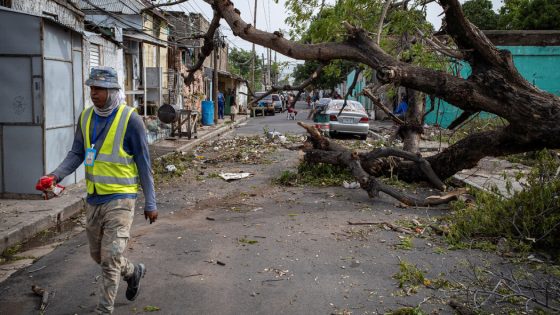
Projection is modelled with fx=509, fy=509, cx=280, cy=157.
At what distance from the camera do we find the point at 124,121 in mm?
4035

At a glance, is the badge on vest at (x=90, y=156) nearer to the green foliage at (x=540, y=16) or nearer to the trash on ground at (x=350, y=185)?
the trash on ground at (x=350, y=185)

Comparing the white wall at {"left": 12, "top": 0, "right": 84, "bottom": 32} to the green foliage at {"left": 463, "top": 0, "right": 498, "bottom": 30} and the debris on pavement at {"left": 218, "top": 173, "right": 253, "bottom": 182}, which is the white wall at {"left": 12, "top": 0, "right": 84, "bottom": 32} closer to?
the debris on pavement at {"left": 218, "top": 173, "right": 253, "bottom": 182}

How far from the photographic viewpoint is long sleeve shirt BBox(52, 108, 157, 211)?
4.02 meters

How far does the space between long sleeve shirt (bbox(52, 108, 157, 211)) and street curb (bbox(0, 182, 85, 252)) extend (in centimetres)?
267

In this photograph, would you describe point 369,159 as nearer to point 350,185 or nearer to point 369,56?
point 350,185

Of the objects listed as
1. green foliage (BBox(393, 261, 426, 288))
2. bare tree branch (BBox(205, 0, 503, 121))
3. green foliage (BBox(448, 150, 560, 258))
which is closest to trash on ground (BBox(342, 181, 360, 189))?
bare tree branch (BBox(205, 0, 503, 121))

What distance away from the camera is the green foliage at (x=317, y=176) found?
1032 cm

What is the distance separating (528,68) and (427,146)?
29.9ft

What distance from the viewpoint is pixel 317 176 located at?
1071 cm

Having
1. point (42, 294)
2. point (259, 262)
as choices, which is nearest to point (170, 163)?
point (259, 262)

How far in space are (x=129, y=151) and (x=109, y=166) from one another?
0.20m

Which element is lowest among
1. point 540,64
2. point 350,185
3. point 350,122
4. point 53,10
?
point 350,185

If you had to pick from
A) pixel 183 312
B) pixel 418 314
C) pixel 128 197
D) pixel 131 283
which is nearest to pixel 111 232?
pixel 128 197

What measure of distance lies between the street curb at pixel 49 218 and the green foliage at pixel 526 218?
5.45 meters
